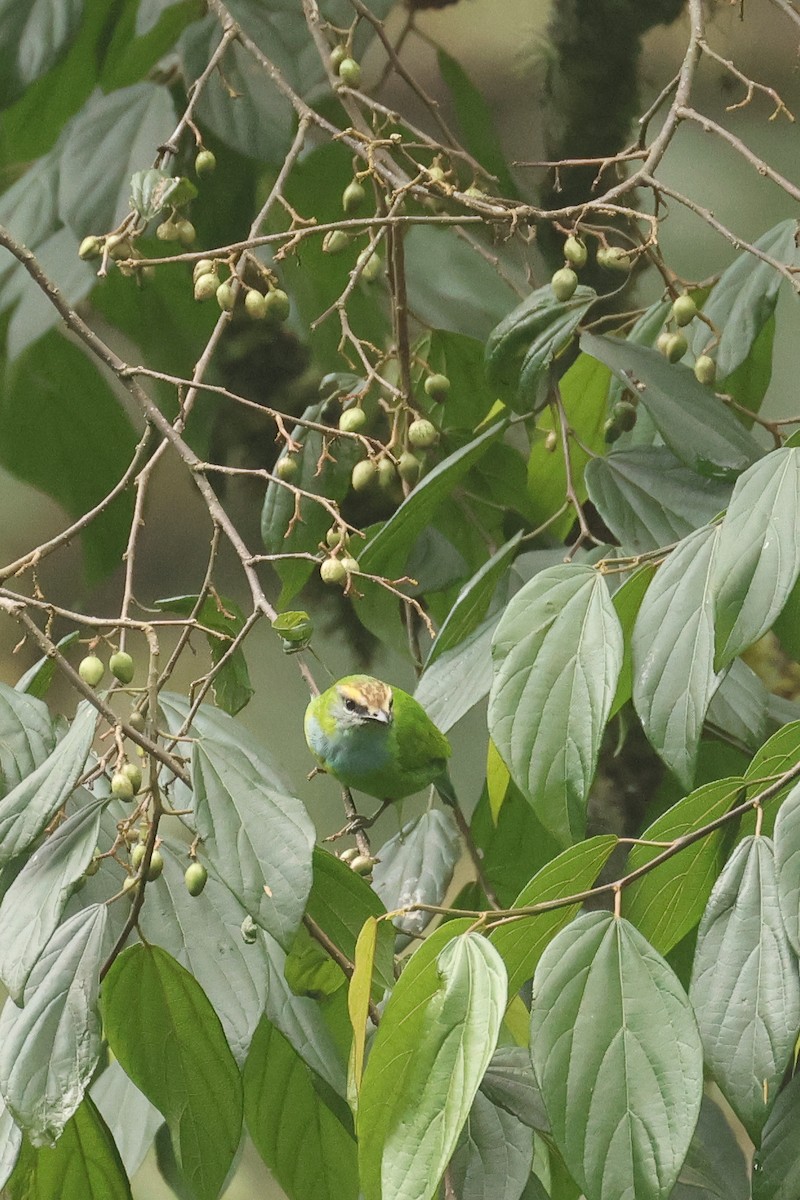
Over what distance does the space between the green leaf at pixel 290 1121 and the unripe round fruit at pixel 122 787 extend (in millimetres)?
211

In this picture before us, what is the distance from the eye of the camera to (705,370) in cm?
78

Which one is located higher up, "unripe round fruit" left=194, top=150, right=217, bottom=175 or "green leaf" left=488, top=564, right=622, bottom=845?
"unripe round fruit" left=194, top=150, right=217, bottom=175

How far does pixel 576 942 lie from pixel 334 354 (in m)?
0.77

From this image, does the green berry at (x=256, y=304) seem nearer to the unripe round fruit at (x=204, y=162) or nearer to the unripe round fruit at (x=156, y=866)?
the unripe round fruit at (x=204, y=162)

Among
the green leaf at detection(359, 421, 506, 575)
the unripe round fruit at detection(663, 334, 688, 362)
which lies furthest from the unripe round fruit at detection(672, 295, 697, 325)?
the green leaf at detection(359, 421, 506, 575)

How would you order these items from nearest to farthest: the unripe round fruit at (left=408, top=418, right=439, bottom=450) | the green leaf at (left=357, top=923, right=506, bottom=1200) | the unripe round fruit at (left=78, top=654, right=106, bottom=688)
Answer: the green leaf at (left=357, top=923, right=506, bottom=1200)
the unripe round fruit at (left=78, top=654, right=106, bottom=688)
the unripe round fruit at (left=408, top=418, right=439, bottom=450)

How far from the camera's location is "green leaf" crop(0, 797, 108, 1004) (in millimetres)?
493

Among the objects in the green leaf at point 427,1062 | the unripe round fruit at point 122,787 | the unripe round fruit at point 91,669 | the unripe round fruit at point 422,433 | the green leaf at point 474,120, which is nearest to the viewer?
the green leaf at point 427,1062

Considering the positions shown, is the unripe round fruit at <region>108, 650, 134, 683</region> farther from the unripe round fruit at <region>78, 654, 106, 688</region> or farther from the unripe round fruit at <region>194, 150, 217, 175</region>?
the unripe round fruit at <region>194, 150, 217, 175</region>

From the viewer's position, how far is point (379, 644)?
1341mm

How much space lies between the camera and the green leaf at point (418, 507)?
0.74 metres

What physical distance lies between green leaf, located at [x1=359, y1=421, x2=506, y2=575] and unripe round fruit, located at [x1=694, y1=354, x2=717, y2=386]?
136mm

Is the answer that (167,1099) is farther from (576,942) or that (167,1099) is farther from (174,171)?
(174,171)

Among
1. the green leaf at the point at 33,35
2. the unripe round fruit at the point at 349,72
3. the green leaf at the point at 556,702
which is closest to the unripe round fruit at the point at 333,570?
the green leaf at the point at 556,702
